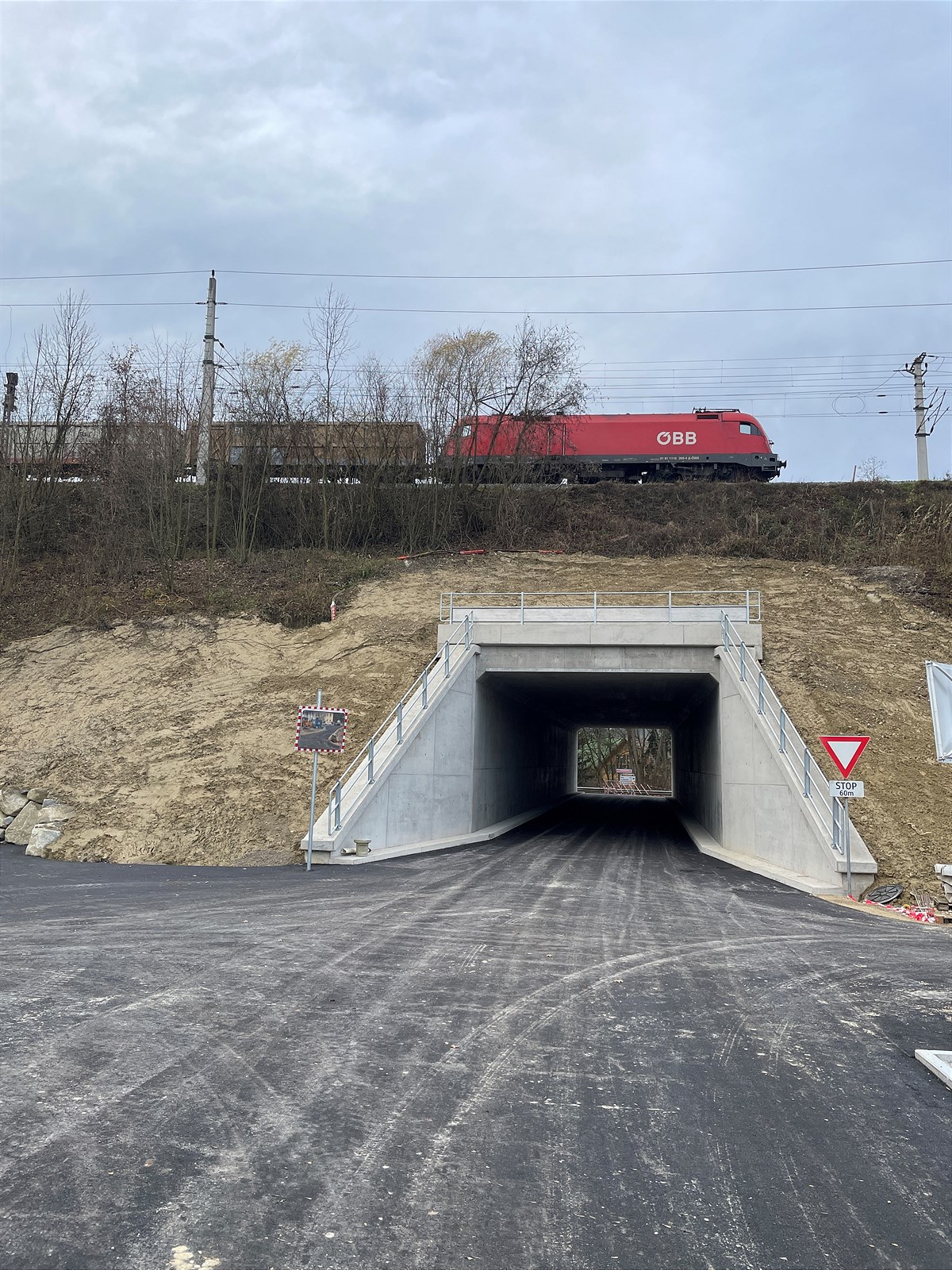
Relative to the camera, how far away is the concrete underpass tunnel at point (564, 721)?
24656mm

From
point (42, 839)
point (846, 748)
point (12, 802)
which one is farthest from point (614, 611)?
point (12, 802)

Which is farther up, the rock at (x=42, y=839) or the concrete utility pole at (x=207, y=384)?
the concrete utility pole at (x=207, y=384)

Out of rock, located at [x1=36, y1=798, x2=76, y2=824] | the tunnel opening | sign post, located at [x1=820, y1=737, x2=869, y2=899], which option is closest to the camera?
sign post, located at [x1=820, y1=737, x2=869, y2=899]

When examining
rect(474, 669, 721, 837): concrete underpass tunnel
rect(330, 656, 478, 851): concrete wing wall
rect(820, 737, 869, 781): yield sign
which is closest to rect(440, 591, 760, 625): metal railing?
rect(474, 669, 721, 837): concrete underpass tunnel

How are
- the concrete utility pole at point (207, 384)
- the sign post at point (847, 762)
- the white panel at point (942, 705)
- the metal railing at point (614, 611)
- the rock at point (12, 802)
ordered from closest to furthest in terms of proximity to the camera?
the white panel at point (942, 705)
the sign post at point (847, 762)
the rock at point (12, 802)
the metal railing at point (614, 611)
the concrete utility pole at point (207, 384)

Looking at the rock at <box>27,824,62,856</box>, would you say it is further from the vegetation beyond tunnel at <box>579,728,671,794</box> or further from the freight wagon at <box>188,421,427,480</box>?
the vegetation beyond tunnel at <box>579,728,671,794</box>

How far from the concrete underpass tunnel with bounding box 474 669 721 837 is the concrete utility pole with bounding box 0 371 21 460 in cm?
2169

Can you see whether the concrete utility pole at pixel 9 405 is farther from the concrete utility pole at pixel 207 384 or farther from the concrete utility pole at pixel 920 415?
the concrete utility pole at pixel 920 415

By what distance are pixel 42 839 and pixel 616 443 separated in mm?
27831

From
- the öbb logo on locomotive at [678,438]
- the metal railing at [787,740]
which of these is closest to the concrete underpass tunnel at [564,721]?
the metal railing at [787,740]

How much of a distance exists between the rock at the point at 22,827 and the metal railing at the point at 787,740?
1595cm

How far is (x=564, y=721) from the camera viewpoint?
41125mm

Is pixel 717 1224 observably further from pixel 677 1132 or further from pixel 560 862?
pixel 560 862

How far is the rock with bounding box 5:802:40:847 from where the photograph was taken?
19.8m
